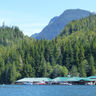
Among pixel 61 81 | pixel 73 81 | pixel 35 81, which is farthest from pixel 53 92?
pixel 35 81

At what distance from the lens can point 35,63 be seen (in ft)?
570

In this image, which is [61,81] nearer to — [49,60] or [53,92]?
[49,60]

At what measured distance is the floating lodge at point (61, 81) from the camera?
143562 millimetres

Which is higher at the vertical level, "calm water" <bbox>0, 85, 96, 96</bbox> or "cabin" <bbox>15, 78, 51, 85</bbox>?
"cabin" <bbox>15, 78, 51, 85</bbox>

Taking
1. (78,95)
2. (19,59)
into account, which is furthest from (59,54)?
(78,95)

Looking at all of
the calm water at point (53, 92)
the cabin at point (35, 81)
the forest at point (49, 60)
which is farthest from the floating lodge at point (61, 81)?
the calm water at point (53, 92)

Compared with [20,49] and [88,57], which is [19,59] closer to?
[20,49]

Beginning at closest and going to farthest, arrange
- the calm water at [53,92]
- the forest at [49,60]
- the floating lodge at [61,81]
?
the calm water at [53,92], the floating lodge at [61,81], the forest at [49,60]

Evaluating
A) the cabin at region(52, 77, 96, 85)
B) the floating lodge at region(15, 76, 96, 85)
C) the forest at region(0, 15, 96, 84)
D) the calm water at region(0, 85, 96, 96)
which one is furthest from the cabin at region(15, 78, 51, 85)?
the calm water at region(0, 85, 96, 96)

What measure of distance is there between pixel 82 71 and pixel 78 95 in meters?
90.4

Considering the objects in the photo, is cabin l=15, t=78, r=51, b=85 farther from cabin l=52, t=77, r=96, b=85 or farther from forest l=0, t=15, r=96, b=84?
forest l=0, t=15, r=96, b=84

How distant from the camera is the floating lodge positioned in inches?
5652

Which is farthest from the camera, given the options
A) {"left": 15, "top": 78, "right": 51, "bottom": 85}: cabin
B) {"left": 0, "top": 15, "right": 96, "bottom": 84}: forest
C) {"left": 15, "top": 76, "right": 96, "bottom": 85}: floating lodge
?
{"left": 0, "top": 15, "right": 96, "bottom": 84}: forest

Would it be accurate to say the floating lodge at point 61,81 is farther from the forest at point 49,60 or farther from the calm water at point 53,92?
the calm water at point 53,92
